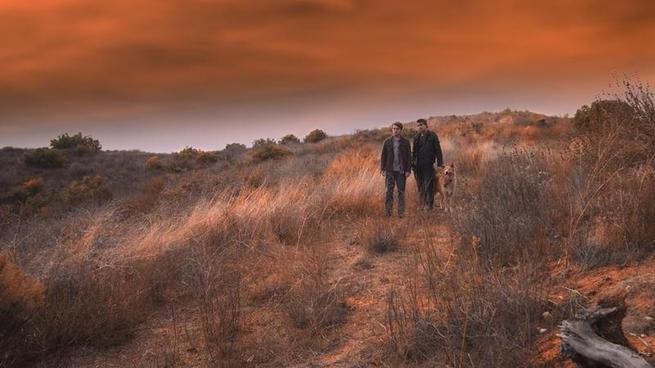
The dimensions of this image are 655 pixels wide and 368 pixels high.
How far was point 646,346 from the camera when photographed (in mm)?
3094

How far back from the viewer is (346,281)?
19.9 ft

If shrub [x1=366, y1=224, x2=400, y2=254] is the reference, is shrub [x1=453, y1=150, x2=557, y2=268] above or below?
above

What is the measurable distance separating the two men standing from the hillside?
4.54 ft

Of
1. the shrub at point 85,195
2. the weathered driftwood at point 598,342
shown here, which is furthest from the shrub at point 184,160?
the weathered driftwood at point 598,342

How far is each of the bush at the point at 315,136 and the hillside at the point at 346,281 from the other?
2918 centimetres

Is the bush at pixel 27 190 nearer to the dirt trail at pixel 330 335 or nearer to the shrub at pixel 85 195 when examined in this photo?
the shrub at pixel 85 195

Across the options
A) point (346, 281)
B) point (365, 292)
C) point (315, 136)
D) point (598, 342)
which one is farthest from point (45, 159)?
point (598, 342)

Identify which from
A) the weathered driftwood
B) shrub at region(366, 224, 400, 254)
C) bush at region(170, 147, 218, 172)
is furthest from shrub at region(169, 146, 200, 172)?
the weathered driftwood

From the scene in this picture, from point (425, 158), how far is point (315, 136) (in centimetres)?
2836

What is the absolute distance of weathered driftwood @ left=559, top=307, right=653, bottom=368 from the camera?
260 cm

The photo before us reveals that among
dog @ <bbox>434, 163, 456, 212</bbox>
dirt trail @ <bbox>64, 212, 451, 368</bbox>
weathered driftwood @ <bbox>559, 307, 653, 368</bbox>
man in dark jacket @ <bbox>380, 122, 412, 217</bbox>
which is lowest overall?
dirt trail @ <bbox>64, 212, 451, 368</bbox>

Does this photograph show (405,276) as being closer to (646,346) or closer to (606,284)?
(606,284)

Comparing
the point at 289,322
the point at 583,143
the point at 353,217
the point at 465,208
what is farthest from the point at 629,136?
the point at 289,322

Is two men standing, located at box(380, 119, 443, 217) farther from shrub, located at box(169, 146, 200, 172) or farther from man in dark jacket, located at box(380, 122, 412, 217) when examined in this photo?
shrub, located at box(169, 146, 200, 172)
